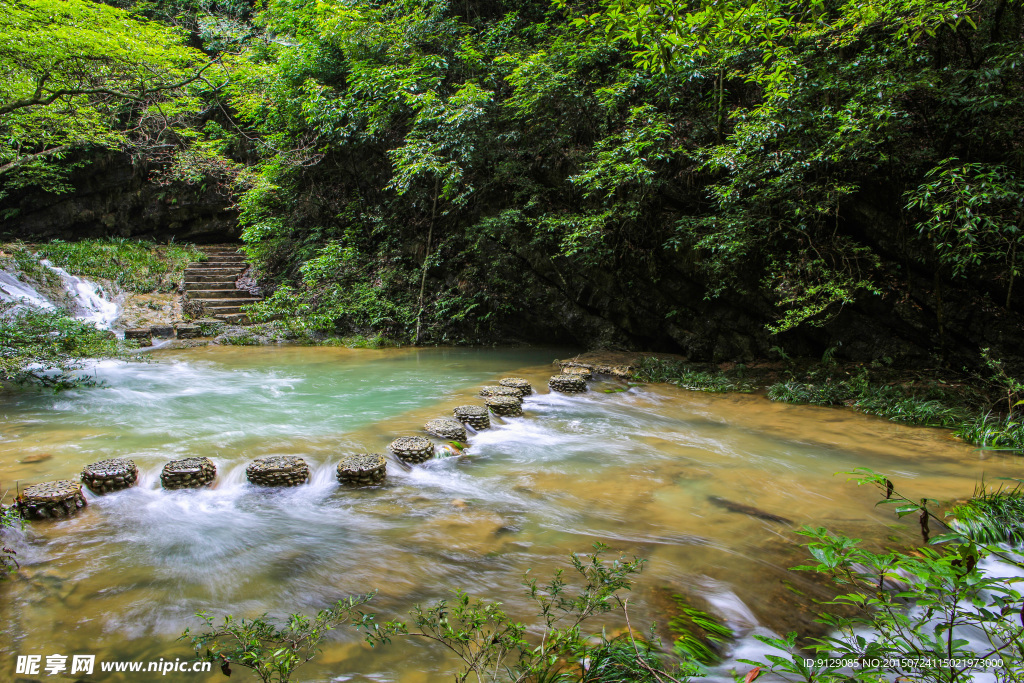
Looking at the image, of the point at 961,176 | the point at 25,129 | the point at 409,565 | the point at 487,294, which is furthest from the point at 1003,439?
the point at 25,129

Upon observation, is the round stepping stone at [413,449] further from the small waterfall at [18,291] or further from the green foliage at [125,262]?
the green foliage at [125,262]

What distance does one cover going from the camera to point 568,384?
299 inches

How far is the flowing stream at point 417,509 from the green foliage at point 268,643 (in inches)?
3.8

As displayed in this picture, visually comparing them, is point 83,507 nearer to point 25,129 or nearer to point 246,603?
point 246,603

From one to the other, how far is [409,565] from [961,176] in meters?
7.02

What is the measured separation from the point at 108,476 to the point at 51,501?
454mm

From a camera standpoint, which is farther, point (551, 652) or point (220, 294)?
point (220, 294)

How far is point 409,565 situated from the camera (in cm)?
323

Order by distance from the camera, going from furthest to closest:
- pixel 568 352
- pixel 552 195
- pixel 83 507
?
1. pixel 568 352
2. pixel 552 195
3. pixel 83 507

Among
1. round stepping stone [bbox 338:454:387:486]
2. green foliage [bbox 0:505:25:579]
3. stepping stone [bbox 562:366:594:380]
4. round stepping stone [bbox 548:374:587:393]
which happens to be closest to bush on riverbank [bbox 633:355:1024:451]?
stepping stone [bbox 562:366:594:380]

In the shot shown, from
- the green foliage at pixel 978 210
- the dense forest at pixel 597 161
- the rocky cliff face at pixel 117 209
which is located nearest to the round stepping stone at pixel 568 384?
the dense forest at pixel 597 161

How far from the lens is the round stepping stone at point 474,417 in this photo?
5.93m

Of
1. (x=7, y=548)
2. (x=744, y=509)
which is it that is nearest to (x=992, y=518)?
(x=744, y=509)

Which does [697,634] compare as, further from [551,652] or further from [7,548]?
[7,548]
